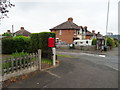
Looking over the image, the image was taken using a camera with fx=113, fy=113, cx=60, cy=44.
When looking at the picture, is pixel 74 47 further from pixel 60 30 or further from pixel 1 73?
pixel 1 73

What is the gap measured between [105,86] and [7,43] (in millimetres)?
11283

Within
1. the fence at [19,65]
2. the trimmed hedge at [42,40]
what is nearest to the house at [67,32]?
the trimmed hedge at [42,40]

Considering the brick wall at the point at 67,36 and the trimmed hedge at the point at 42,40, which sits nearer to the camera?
the trimmed hedge at the point at 42,40

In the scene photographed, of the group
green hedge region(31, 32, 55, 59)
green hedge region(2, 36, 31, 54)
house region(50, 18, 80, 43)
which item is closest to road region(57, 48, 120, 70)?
green hedge region(31, 32, 55, 59)

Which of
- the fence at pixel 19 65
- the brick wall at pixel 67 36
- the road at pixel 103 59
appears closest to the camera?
the fence at pixel 19 65

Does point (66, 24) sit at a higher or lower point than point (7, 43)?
higher

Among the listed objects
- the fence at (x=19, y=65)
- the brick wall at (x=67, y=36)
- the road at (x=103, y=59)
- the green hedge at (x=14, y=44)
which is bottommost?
the road at (x=103, y=59)

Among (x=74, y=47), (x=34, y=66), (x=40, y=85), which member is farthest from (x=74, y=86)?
(x=74, y=47)

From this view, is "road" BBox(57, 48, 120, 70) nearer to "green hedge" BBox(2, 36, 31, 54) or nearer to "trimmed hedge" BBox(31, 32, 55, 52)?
"trimmed hedge" BBox(31, 32, 55, 52)

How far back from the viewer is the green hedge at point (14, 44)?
12664 mm

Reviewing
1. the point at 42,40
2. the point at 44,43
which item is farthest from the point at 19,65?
the point at 42,40

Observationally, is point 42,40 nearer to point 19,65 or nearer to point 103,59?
point 19,65

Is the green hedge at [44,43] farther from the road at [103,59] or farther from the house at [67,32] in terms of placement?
the house at [67,32]

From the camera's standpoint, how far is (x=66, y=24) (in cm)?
3512
